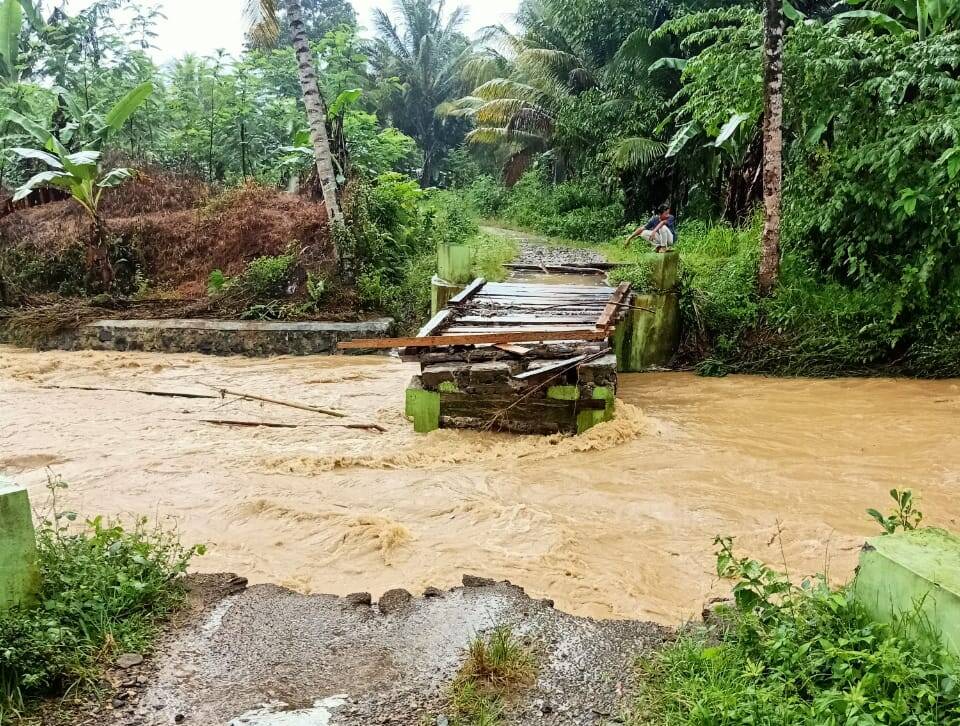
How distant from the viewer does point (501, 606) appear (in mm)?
3758

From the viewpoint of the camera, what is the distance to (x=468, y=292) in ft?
31.0

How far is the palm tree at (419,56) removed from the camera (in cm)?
2959

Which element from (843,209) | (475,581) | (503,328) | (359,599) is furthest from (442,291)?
(359,599)

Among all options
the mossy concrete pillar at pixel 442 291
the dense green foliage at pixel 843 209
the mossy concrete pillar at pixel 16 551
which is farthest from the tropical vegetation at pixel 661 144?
the mossy concrete pillar at pixel 16 551

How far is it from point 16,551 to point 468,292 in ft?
22.0

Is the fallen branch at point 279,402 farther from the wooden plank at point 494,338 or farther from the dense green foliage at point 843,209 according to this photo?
the dense green foliage at point 843,209

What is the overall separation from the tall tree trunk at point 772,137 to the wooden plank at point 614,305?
78.5 inches

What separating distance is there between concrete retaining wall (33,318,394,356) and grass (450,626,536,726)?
27.6 ft

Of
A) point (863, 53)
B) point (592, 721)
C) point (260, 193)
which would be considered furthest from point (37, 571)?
point (260, 193)

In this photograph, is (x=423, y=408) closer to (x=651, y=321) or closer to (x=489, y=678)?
(x=651, y=321)

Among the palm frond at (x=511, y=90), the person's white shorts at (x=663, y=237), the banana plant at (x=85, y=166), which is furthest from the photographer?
the palm frond at (x=511, y=90)

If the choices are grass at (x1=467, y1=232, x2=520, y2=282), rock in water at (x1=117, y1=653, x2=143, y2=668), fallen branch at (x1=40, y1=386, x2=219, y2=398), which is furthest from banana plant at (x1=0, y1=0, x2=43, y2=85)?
rock in water at (x1=117, y1=653, x2=143, y2=668)

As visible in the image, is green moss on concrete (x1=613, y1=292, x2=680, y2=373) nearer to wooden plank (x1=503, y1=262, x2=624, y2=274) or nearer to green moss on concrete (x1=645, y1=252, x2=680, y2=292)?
green moss on concrete (x1=645, y1=252, x2=680, y2=292)

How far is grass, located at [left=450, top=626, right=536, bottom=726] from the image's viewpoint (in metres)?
2.78
